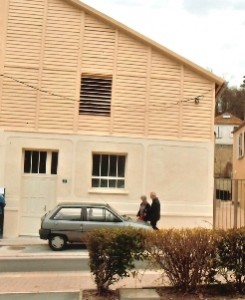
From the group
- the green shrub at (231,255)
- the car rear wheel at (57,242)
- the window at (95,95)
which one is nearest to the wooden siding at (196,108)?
the window at (95,95)

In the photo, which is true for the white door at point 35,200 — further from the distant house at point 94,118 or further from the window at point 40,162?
the window at point 40,162

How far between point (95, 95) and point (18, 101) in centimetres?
289

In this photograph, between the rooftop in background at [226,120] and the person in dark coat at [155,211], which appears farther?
the rooftop in background at [226,120]

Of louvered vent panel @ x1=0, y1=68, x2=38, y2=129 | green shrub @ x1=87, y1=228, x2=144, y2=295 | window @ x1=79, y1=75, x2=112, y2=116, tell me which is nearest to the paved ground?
green shrub @ x1=87, y1=228, x2=144, y2=295

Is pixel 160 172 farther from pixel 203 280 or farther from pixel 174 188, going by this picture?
pixel 203 280

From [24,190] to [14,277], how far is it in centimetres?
745

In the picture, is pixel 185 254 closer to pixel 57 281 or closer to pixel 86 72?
pixel 57 281

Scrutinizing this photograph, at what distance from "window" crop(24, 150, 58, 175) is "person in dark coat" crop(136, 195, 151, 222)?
3543mm

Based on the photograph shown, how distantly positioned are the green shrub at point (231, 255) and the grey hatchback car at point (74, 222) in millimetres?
6729

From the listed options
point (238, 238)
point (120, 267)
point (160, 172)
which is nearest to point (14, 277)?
point (120, 267)

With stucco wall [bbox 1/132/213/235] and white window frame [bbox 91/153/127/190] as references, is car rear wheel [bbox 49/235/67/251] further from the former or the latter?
white window frame [bbox 91/153/127/190]

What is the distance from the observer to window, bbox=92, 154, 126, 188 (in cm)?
1770

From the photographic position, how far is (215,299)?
7.08 metres

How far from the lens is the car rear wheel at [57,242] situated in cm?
1413
